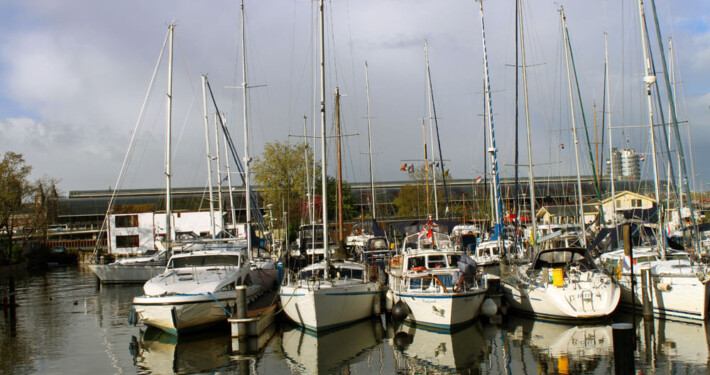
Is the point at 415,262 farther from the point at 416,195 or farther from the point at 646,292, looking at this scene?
the point at 416,195

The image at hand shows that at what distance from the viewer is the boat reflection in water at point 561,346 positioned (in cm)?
1709

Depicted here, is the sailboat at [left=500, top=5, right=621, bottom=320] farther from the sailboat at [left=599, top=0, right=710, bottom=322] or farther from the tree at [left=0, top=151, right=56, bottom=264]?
the tree at [left=0, top=151, right=56, bottom=264]

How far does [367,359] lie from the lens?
62.5 ft

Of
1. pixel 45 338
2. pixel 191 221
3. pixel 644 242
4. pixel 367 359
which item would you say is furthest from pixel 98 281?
pixel 644 242

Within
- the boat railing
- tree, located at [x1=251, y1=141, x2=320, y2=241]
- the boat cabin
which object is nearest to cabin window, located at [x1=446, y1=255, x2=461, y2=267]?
the boat railing

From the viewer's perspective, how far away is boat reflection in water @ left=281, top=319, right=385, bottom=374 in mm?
18500

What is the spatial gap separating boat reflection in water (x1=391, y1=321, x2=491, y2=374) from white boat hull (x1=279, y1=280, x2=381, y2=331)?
185cm

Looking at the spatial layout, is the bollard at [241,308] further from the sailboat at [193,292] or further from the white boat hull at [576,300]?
the white boat hull at [576,300]

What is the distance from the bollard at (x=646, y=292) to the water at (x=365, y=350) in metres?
0.48

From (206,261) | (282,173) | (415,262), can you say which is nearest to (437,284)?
(415,262)

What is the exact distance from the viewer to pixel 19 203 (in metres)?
66.3

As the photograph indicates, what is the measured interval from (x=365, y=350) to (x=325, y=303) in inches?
99.1

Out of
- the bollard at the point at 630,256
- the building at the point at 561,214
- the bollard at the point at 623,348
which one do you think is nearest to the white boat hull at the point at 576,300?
the bollard at the point at 630,256

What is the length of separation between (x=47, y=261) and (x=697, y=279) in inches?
2857
